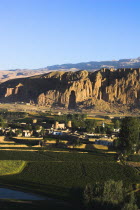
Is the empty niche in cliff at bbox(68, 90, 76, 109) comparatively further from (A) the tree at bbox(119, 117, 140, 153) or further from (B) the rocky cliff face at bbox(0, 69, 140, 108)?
(A) the tree at bbox(119, 117, 140, 153)

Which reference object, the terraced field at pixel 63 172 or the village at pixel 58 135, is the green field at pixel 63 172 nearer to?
the terraced field at pixel 63 172

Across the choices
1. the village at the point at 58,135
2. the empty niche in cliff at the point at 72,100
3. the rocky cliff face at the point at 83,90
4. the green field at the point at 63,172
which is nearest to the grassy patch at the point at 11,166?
the green field at the point at 63,172

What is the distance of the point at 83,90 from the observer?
112 m

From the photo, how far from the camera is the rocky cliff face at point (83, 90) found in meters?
109

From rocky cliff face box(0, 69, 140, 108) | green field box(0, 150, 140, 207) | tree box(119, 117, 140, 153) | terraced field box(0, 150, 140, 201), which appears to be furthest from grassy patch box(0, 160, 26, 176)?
rocky cliff face box(0, 69, 140, 108)

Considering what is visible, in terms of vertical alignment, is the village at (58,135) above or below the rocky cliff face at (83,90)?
below

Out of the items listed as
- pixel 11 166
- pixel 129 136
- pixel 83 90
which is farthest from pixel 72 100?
pixel 11 166

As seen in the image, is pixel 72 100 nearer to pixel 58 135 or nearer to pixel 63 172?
pixel 58 135

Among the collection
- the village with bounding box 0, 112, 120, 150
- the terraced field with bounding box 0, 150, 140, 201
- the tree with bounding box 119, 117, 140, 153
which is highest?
the tree with bounding box 119, 117, 140, 153

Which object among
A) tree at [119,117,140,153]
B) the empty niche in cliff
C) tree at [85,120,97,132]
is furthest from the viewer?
the empty niche in cliff

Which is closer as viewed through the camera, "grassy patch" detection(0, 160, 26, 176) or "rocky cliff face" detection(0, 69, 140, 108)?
"grassy patch" detection(0, 160, 26, 176)

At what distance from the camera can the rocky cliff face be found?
109 m

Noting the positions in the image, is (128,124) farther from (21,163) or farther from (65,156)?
(21,163)

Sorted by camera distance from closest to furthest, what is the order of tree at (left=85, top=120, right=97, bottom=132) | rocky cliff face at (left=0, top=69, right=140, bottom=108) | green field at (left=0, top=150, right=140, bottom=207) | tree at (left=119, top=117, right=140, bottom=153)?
1. green field at (left=0, top=150, right=140, bottom=207)
2. tree at (left=119, top=117, right=140, bottom=153)
3. tree at (left=85, top=120, right=97, bottom=132)
4. rocky cliff face at (left=0, top=69, right=140, bottom=108)
